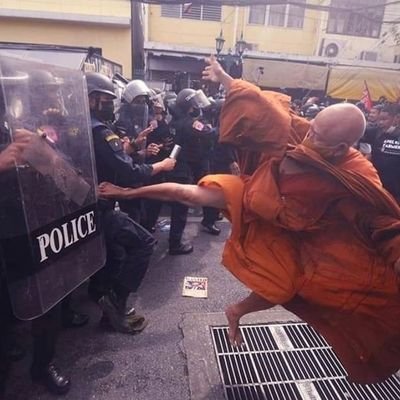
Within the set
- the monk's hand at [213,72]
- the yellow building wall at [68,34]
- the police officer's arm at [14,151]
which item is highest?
the yellow building wall at [68,34]

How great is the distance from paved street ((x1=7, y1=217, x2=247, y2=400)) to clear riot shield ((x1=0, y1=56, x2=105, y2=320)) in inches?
29.8

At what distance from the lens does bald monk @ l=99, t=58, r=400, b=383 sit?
1.73 metres

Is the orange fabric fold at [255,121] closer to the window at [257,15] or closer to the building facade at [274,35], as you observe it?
the building facade at [274,35]

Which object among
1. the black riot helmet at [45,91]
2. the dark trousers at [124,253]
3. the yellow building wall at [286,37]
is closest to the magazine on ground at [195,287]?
the dark trousers at [124,253]

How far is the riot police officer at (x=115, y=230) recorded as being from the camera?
8.57 ft

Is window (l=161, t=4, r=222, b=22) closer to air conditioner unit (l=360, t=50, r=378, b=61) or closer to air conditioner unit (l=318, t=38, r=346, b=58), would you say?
air conditioner unit (l=318, t=38, r=346, b=58)

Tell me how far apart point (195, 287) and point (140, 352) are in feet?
3.45

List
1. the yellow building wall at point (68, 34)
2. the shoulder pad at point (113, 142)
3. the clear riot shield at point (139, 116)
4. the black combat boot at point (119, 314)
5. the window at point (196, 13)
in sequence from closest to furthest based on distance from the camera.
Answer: the shoulder pad at point (113, 142), the black combat boot at point (119, 314), the clear riot shield at point (139, 116), the yellow building wall at point (68, 34), the window at point (196, 13)

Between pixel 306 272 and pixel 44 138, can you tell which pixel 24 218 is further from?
pixel 306 272

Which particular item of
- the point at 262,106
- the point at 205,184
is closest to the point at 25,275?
the point at 205,184

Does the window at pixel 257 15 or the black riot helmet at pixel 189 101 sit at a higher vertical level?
the window at pixel 257 15

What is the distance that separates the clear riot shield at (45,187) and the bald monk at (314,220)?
345 mm

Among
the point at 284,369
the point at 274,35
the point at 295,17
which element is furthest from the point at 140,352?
the point at 295,17

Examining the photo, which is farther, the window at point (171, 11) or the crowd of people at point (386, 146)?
the window at point (171, 11)
